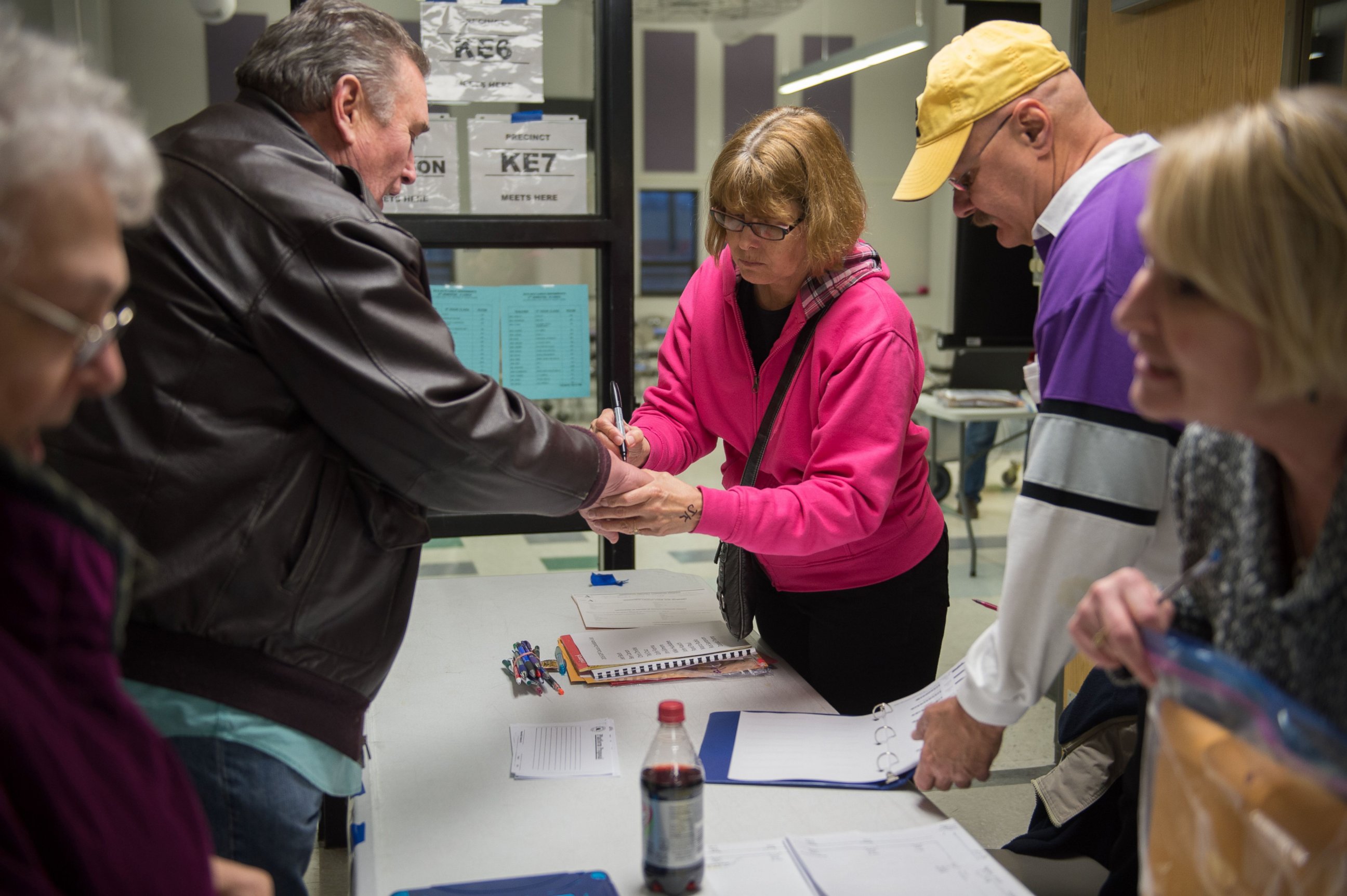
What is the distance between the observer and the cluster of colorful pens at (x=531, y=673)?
1.78 meters

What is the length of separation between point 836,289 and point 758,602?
2.07ft

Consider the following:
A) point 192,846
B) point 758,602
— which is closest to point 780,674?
point 758,602

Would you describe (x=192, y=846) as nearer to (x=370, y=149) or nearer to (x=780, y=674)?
(x=370, y=149)

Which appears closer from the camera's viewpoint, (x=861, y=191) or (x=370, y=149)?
(x=370, y=149)

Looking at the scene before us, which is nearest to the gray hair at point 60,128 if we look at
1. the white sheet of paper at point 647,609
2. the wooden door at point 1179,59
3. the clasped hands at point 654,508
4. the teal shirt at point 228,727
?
the teal shirt at point 228,727

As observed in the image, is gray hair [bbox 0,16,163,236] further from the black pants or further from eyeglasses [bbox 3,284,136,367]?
the black pants

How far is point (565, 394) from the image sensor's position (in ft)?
9.30

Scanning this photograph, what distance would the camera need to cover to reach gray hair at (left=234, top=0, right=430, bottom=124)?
1.42 meters

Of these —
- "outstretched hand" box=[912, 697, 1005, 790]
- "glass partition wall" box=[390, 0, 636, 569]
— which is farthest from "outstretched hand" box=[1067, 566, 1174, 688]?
"glass partition wall" box=[390, 0, 636, 569]

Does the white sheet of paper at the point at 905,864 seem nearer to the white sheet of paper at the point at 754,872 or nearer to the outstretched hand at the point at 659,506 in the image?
the white sheet of paper at the point at 754,872

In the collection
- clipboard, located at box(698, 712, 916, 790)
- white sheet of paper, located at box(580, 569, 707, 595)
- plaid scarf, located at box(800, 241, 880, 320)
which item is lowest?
white sheet of paper, located at box(580, 569, 707, 595)

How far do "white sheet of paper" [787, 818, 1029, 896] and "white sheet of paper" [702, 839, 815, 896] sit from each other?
0.6 inches

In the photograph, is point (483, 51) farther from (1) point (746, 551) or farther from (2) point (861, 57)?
(2) point (861, 57)

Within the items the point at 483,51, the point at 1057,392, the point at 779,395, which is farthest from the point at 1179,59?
the point at 1057,392
